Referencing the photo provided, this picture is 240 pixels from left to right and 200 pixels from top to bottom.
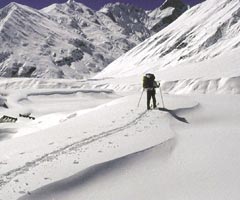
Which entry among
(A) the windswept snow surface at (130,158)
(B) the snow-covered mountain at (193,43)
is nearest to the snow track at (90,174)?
(A) the windswept snow surface at (130,158)

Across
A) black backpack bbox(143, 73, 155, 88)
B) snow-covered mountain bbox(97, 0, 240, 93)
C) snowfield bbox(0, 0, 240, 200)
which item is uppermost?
black backpack bbox(143, 73, 155, 88)

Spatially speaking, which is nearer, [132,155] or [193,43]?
[132,155]

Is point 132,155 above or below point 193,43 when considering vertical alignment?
above

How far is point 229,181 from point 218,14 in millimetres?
146287

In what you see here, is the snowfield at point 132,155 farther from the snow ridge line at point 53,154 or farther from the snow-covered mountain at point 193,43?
the snow-covered mountain at point 193,43

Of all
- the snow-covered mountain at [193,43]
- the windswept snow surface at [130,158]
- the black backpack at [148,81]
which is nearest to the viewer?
the windswept snow surface at [130,158]

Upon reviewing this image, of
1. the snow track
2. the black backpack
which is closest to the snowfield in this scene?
the snow track

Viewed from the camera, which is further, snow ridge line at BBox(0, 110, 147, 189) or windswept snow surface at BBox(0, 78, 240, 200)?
snow ridge line at BBox(0, 110, 147, 189)

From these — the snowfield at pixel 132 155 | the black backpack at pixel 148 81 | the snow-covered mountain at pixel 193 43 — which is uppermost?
the black backpack at pixel 148 81

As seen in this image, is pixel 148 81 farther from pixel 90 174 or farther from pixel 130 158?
pixel 90 174

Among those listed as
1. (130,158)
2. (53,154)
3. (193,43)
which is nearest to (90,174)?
(130,158)

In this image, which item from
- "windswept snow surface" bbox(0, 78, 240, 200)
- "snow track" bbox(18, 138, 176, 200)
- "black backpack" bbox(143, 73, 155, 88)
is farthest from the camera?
"black backpack" bbox(143, 73, 155, 88)

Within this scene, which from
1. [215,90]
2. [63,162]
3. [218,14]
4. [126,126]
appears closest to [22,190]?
[63,162]

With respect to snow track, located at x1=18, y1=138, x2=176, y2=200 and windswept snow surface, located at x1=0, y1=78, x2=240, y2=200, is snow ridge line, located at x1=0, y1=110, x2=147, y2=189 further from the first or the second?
snow track, located at x1=18, y1=138, x2=176, y2=200
